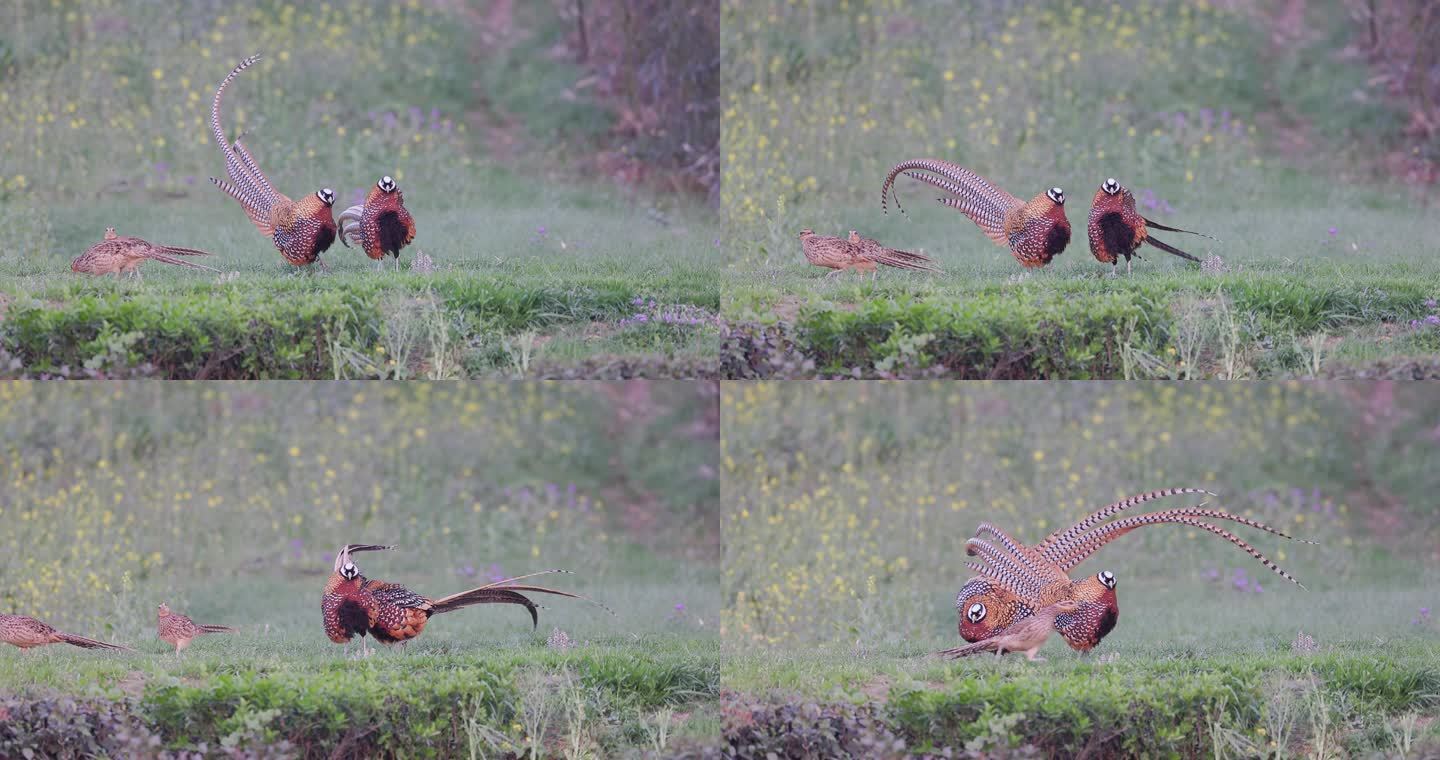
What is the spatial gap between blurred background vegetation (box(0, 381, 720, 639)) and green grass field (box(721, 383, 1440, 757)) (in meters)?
0.87

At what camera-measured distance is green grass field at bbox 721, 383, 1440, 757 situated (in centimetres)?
1002

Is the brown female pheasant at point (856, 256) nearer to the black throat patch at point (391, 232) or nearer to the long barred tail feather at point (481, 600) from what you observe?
the black throat patch at point (391, 232)

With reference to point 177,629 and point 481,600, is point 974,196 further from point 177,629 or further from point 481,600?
point 177,629

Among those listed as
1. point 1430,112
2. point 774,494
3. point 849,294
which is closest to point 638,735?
point 774,494

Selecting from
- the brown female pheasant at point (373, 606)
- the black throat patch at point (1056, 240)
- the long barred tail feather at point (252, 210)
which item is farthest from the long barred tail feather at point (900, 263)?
the long barred tail feather at point (252, 210)

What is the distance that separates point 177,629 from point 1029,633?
5228 mm

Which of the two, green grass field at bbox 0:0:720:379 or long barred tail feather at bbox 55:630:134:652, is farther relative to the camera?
green grass field at bbox 0:0:720:379

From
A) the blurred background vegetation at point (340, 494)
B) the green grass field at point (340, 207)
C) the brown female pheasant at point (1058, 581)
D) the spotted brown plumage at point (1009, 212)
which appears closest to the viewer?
the brown female pheasant at point (1058, 581)

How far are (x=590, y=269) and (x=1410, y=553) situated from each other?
6.23 metres

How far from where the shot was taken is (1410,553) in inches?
497

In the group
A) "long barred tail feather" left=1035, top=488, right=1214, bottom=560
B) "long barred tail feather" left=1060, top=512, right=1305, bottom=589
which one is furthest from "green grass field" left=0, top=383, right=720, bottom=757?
"long barred tail feather" left=1060, top=512, right=1305, bottom=589

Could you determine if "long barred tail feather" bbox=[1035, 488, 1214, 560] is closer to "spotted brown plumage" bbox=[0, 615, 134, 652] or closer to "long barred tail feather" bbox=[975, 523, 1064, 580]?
"long barred tail feather" bbox=[975, 523, 1064, 580]

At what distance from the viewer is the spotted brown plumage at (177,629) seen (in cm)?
1089

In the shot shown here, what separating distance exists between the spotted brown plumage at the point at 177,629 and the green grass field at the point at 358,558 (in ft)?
0.32
